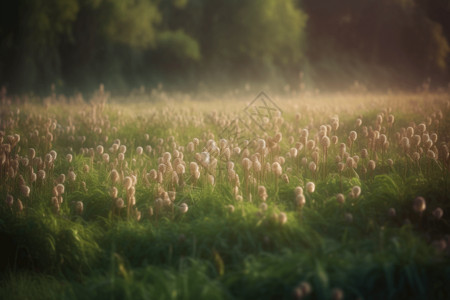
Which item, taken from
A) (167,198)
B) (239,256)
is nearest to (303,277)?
(239,256)

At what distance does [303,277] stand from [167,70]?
19.2 meters

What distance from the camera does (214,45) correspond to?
21.3 m

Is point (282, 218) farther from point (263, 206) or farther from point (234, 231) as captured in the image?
point (234, 231)

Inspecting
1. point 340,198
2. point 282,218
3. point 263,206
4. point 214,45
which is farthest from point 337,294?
point 214,45

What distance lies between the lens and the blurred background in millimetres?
14789

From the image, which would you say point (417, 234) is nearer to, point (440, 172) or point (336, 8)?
point (440, 172)

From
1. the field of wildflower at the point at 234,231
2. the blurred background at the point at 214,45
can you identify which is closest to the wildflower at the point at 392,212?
the field of wildflower at the point at 234,231

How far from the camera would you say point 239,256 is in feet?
9.39

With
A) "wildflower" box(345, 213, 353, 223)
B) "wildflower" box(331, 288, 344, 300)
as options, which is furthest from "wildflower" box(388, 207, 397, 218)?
"wildflower" box(331, 288, 344, 300)

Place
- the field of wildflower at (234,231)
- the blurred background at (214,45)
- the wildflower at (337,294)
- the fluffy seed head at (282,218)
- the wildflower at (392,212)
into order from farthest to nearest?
1. the blurred background at (214,45)
2. the wildflower at (392,212)
3. the fluffy seed head at (282,218)
4. the field of wildflower at (234,231)
5. the wildflower at (337,294)

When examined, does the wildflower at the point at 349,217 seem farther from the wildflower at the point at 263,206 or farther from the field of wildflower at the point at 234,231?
the wildflower at the point at 263,206

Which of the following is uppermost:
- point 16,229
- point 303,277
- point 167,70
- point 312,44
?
point 312,44

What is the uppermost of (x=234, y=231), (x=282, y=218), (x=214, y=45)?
(x=214, y=45)

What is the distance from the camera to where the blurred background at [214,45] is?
14.8 m
